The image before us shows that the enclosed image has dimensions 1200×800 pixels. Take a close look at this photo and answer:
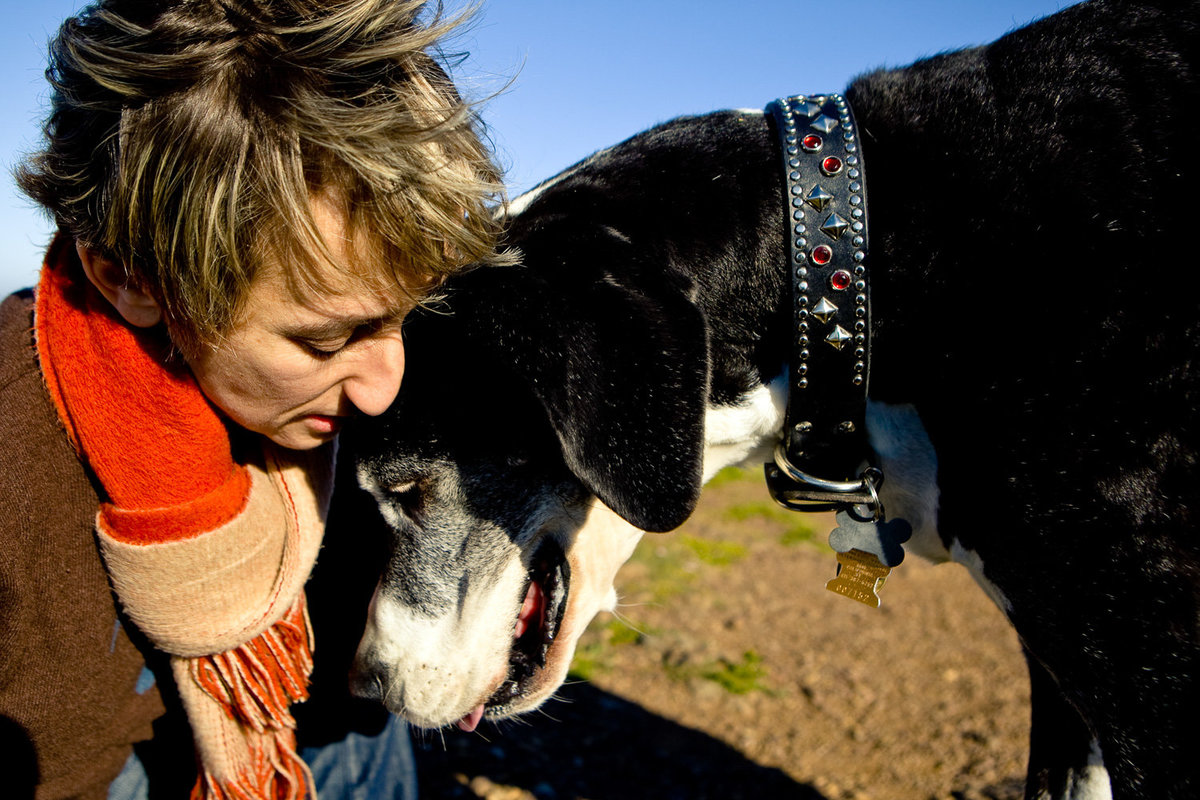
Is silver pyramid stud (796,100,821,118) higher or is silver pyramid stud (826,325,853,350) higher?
silver pyramid stud (796,100,821,118)

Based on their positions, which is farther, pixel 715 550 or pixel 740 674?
pixel 715 550

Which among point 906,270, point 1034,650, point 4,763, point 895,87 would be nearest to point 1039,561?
point 1034,650

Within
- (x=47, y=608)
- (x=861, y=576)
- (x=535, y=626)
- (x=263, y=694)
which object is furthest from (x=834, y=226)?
(x=47, y=608)

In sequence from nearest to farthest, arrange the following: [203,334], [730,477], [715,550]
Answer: [203,334] < [715,550] < [730,477]

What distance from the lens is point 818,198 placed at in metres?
1.77

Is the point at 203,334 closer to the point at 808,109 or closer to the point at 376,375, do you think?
the point at 376,375

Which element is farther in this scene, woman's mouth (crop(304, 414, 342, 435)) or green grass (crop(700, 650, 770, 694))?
green grass (crop(700, 650, 770, 694))

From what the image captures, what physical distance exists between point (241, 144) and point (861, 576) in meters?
1.70

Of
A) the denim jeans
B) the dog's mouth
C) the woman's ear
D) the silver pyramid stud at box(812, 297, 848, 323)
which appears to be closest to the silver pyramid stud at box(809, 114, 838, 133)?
the silver pyramid stud at box(812, 297, 848, 323)

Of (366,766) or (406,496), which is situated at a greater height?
(406,496)

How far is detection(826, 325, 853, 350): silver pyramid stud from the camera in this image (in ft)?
5.75

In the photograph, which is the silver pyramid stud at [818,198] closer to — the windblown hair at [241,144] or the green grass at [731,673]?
the windblown hair at [241,144]

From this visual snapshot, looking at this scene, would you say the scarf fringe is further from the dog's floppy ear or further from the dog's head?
the dog's floppy ear

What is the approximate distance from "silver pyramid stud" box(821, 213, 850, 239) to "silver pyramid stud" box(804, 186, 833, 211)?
0.03 m
